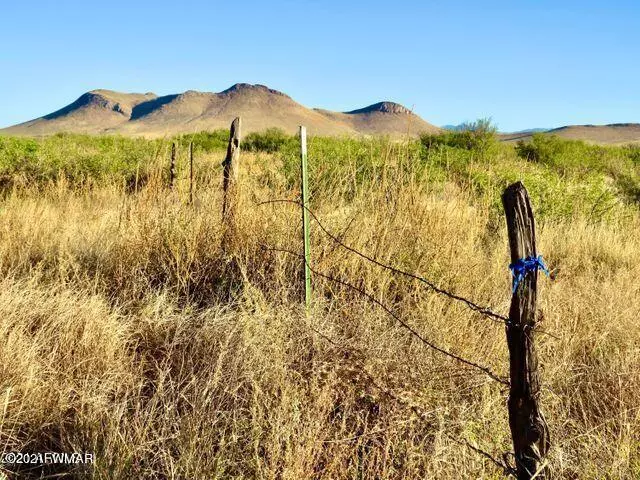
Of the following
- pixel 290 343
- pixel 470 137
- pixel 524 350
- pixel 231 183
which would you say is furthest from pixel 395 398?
pixel 470 137

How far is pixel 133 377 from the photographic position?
10.7 ft

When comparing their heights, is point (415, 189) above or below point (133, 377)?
above

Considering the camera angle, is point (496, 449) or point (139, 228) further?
point (139, 228)

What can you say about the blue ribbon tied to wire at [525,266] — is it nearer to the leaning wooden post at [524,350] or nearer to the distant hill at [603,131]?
the leaning wooden post at [524,350]

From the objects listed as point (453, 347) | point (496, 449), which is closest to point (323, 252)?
point (453, 347)

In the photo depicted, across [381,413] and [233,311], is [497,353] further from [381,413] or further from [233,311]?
[233,311]

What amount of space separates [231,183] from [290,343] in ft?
7.33

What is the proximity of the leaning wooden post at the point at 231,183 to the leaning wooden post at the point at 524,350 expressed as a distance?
10.5 ft

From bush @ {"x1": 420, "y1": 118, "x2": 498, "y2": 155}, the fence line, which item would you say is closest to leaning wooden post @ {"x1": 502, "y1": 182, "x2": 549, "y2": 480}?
the fence line

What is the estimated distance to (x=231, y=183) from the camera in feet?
16.9

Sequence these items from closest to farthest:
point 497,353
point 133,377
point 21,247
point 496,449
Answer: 1. point 496,449
2. point 133,377
3. point 497,353
4. point 21,247

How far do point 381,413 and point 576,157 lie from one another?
1732cm

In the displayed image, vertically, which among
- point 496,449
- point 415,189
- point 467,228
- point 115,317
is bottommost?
point 496,449

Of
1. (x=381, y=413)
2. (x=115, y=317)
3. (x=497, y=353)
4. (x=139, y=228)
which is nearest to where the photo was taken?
(x=381, y=413)
